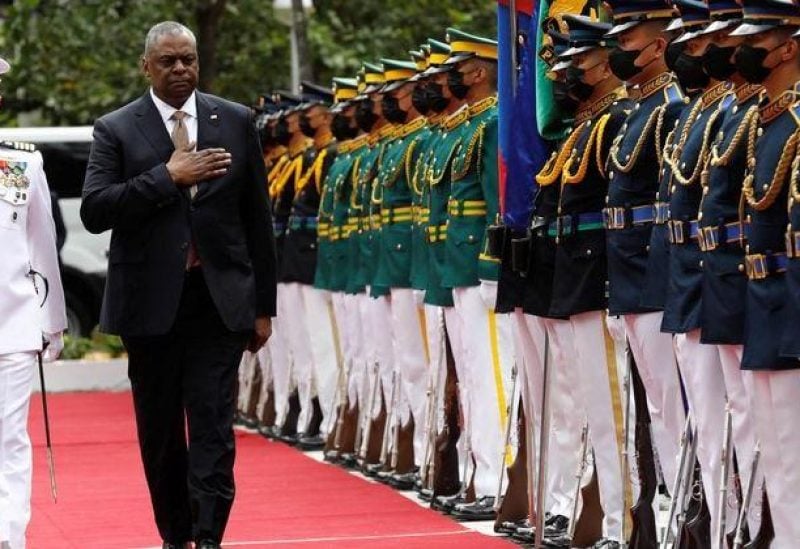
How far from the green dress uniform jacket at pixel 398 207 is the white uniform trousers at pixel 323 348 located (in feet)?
6.44

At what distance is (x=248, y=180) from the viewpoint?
28.1ft

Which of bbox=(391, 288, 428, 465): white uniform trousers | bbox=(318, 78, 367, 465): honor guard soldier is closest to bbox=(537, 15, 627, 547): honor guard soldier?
bbox=(391, 288, 428, 465): white uniform trousers

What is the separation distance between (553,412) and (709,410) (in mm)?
1917

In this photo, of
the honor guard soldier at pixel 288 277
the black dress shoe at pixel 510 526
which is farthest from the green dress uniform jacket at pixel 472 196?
the honor guard soldier at pixel 288 277

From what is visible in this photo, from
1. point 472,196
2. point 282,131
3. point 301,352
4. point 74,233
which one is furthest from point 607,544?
point 74,233

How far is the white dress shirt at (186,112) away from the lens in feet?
27.9

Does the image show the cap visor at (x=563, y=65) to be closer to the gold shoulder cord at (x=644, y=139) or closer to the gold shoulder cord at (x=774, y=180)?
the gold shoulder cord at (x=644, y=139)

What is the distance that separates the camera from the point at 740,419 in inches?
283

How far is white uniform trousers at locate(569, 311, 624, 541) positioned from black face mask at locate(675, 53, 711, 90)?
4.51ft

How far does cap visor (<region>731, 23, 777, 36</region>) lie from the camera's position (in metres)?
6.80

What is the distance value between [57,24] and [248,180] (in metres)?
15.6

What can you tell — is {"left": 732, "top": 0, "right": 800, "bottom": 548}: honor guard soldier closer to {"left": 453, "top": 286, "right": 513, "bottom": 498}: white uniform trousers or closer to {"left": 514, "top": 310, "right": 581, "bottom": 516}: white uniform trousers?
{"left": 514, "top": 310, "right": 581, "bottom": 516}: white uniform trousers

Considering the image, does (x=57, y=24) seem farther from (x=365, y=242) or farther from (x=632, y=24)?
(x=632, y=24)

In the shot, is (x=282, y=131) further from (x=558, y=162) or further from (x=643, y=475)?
(x=643, y=475)
